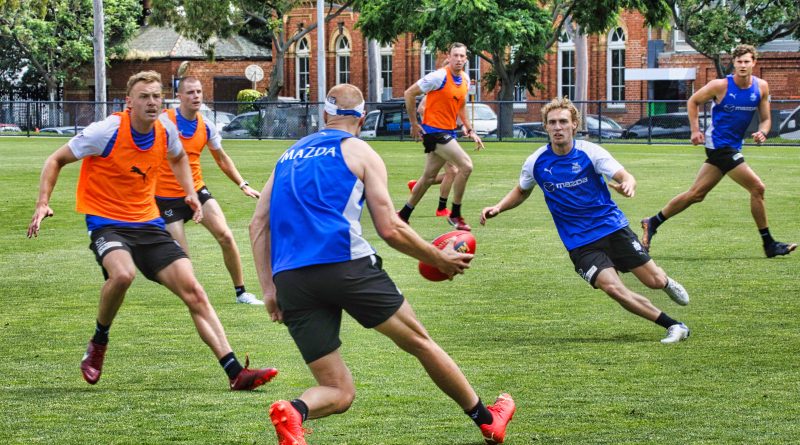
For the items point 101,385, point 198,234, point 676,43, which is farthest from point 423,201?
point 676,43

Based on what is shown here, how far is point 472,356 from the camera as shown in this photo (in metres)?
8.73

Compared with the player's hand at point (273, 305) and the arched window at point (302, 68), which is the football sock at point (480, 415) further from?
the arched window at point (302, 68)

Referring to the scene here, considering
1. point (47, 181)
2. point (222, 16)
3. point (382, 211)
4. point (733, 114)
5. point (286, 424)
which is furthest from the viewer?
point (222, 16)

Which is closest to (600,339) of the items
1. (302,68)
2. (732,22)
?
(732,22)

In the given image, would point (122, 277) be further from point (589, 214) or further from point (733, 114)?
point (733, 114)

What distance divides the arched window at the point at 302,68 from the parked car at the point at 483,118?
25.5 m

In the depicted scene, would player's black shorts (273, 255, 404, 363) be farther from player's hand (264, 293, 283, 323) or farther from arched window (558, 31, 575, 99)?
arched window (558, 31, 575, 99)

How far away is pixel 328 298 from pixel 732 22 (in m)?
44.2

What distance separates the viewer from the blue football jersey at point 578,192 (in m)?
9.29

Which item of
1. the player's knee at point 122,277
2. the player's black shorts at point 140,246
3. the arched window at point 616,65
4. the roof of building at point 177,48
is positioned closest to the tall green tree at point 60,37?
the roof of building at point 177,48

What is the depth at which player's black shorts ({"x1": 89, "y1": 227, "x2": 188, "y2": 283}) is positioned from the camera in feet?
26.3

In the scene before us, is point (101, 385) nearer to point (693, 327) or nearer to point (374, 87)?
point (693, 327)

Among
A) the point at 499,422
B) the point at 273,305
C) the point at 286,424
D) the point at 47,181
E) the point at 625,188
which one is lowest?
the point at 499,422

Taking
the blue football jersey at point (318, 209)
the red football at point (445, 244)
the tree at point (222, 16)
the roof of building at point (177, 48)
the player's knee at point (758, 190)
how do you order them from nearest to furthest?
the blue football jersey at point (318, 209) → the red football at point (445, 244) → the player's knee at point (758, 190) → the tree at point (222, 16) → the roof of building at point (177, 48)
